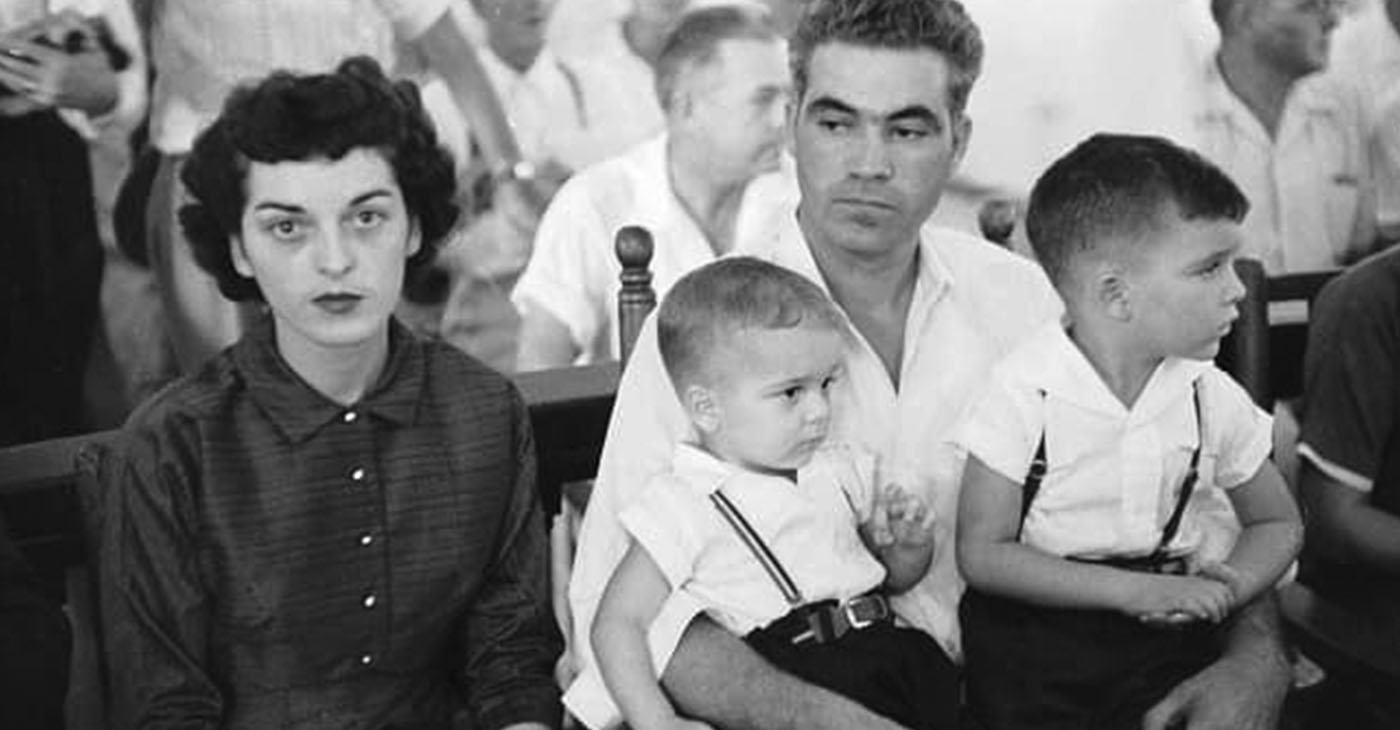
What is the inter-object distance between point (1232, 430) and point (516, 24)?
1313 mm

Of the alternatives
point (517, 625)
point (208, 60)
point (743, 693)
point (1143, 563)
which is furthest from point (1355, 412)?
point (208, 60)

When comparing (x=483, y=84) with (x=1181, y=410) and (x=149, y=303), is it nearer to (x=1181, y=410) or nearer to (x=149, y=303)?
(x=149, y=303)

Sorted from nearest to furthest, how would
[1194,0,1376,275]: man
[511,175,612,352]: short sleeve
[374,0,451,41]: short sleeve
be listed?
[374,0,451,41]: short sleeve → [511,175,612,352]: short sleeve → [1194,0,1376,275]: man

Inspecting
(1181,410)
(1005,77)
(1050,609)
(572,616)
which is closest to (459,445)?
(572,616)

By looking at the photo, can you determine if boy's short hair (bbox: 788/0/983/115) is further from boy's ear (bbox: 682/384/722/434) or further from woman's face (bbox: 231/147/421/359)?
woman's face (bbox: 231/147/421/359)

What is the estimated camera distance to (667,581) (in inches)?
75.3

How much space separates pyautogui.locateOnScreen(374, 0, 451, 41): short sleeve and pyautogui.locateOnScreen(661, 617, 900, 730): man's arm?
3.95ft

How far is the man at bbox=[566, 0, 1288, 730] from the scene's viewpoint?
2.03 metres

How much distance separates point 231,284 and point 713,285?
0.56 meters

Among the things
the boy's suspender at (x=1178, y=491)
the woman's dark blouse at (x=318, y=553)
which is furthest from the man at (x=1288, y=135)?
the woman's dark blouse at (x=318, y=553)

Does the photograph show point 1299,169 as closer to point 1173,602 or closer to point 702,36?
point 702,36

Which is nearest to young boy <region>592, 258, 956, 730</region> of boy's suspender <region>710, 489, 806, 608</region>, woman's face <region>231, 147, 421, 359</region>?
boy's suspender <region>710, 489, 806, 608</region>

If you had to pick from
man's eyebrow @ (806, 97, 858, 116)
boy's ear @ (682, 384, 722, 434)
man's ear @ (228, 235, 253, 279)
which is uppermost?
man's eyebrow @ (806, 97, 858, 116)

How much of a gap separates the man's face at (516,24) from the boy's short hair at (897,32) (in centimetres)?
79
